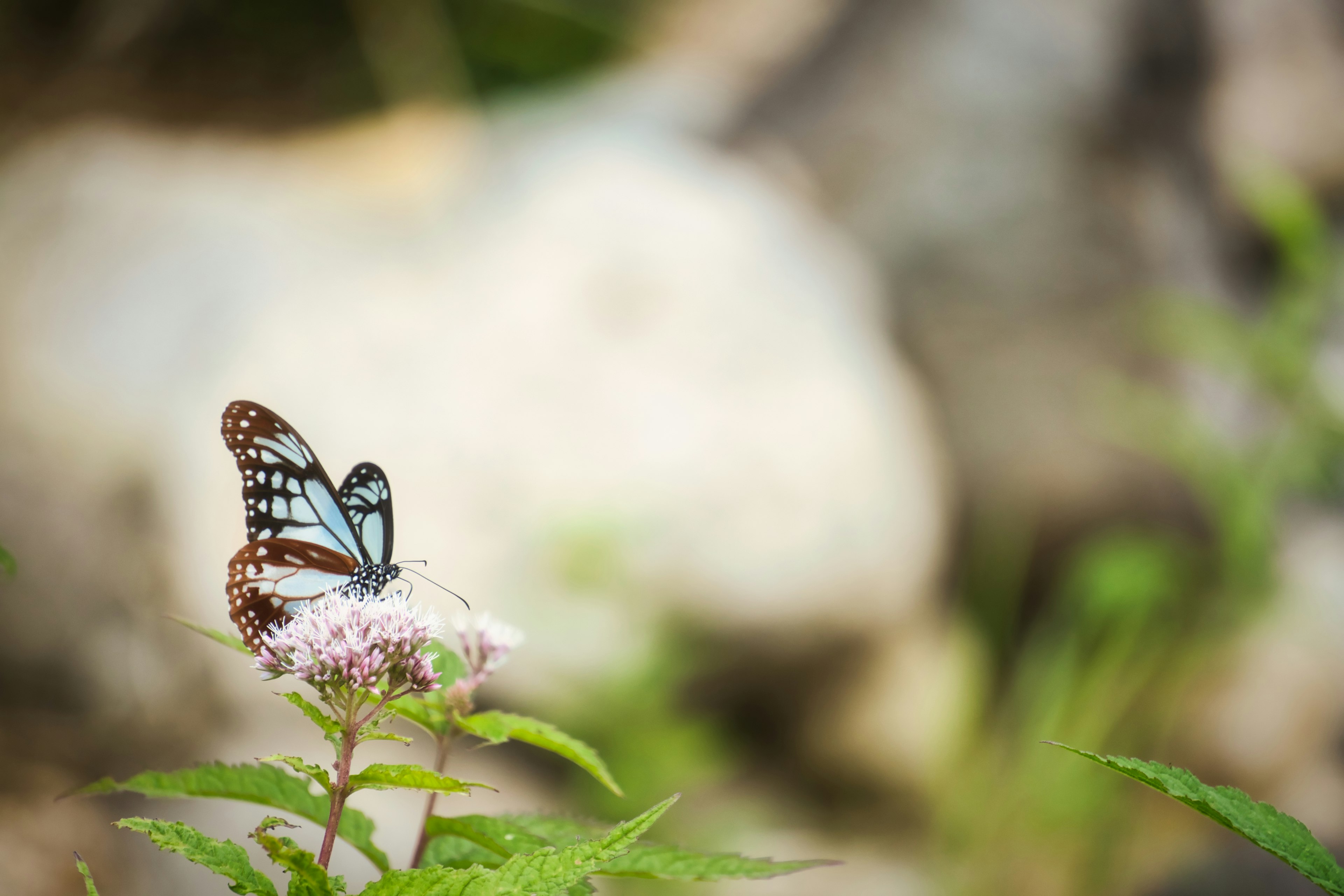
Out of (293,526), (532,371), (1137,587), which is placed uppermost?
(532,371)

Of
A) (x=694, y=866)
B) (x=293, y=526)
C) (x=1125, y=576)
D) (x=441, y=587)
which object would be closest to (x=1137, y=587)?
(x=1125, y=576)

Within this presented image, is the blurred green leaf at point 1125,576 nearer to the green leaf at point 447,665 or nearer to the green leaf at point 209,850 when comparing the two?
the green leaf at point 447,665

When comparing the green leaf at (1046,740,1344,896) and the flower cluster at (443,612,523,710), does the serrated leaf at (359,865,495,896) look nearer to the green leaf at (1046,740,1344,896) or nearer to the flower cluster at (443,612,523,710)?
the flower cluster at (443,612,523,710)

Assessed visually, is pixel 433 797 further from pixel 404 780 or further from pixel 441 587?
pixel 441 587

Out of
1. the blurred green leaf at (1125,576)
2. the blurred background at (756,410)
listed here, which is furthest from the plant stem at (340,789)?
the blurred green leaf at (1125,576)

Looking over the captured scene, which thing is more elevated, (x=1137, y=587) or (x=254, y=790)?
(x=1137, y=587)

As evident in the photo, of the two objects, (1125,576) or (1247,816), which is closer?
(1247,816)

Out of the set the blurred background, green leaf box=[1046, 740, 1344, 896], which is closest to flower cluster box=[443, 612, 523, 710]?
green leaf box=[1046, 740, 1344, 896]

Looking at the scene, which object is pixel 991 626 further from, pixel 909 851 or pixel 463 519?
pixel 463 519
